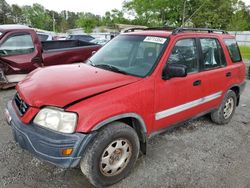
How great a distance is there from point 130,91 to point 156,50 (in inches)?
34.8

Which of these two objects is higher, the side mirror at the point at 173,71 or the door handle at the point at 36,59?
the side mirror at the point at 173,71

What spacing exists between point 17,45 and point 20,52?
0.21 metres

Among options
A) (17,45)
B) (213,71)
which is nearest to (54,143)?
(213,71)

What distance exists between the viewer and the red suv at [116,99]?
2.60 m

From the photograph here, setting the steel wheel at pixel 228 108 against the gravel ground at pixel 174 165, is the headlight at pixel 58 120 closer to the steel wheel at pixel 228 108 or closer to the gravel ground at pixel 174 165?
the gravel ground at pixel 174 165

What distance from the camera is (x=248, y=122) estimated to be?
5.34 metres

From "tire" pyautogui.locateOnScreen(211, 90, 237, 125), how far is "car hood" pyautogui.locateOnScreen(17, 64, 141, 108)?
242 centimetres

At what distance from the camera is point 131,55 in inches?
146

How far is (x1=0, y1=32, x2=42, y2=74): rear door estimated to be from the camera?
21.9ft

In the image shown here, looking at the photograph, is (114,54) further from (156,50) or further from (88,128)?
(88,128)

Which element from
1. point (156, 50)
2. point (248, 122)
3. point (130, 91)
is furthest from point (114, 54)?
point (248, 122)

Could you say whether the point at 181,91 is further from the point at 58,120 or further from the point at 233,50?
the point at 233,50

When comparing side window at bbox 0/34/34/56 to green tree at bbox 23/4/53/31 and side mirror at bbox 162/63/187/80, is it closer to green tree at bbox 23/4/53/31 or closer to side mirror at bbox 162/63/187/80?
side mirror at bbox 162/63/187/80

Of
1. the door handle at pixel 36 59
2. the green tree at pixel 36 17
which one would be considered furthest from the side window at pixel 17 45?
the green tree at pixel 36 17
